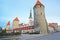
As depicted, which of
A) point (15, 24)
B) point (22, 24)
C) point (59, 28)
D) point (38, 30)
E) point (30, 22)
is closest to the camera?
point (38, 30)

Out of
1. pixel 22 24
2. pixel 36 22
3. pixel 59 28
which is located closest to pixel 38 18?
pixel 36 22

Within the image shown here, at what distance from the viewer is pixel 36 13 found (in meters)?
68.5

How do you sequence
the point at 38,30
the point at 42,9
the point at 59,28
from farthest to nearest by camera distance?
the point at 59,28, the point at 42,9, the point at 38,30

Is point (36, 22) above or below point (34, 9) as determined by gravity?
below

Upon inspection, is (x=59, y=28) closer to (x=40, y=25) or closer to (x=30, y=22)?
(x=30, y=22)

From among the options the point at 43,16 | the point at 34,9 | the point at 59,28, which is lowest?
the point at 59,28

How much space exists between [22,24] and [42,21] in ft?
201

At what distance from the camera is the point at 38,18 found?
220 ft

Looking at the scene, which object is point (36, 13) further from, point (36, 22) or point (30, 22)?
point (30, 22)

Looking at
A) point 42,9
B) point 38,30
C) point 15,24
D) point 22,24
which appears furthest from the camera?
point 22,24

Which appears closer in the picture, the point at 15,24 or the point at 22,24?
the point at 15,24

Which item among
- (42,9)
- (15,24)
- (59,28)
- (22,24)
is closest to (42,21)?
(42,9)

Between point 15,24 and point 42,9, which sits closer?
point 42,9

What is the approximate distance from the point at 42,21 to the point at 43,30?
16.3ft
